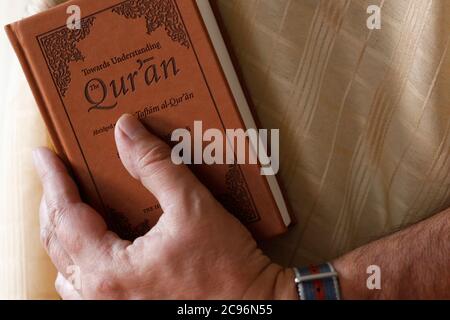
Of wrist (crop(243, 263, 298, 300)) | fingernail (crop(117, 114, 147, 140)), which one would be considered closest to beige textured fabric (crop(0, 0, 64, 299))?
fingernail (crop(117, 114, 147, 140))

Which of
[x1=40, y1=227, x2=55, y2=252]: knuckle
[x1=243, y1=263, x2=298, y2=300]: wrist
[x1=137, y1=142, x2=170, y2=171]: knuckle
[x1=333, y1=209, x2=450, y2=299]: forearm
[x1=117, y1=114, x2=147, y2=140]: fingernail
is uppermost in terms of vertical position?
[x1=117, y1=114, x2=147, y2=140]: fingernail

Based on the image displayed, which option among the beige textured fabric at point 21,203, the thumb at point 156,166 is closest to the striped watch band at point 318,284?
the thumb at point 156,166

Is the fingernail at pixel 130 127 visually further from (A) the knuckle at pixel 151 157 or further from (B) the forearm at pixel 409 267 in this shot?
(B) the forearm at pixel 409 267

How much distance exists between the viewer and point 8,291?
900 millimetres

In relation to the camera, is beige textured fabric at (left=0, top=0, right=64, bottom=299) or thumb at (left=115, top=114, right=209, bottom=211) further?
beige textured fabric at (left=0, top=0, right=64, bottom=299)

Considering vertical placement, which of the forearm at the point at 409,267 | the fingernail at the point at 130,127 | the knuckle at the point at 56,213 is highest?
the fingernail at the point at 130,127

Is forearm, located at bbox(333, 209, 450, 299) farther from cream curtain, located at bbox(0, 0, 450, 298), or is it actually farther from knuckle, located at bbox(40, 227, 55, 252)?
knuckle, located at bbox(40, 227, 55, 252)

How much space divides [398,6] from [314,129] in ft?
0.67

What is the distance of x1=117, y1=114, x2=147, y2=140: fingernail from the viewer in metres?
0.74

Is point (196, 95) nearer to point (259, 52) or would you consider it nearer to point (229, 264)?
point (259, 52)

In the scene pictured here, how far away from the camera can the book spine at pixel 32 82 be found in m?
0.77

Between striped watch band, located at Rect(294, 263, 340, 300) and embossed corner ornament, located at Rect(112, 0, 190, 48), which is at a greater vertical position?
embossed corner ornament, located at Rect(112, 0, 190, 48)

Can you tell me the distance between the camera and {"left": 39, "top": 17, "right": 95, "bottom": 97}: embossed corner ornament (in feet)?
2.49

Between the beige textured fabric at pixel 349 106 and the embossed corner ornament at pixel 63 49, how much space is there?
21 cm
